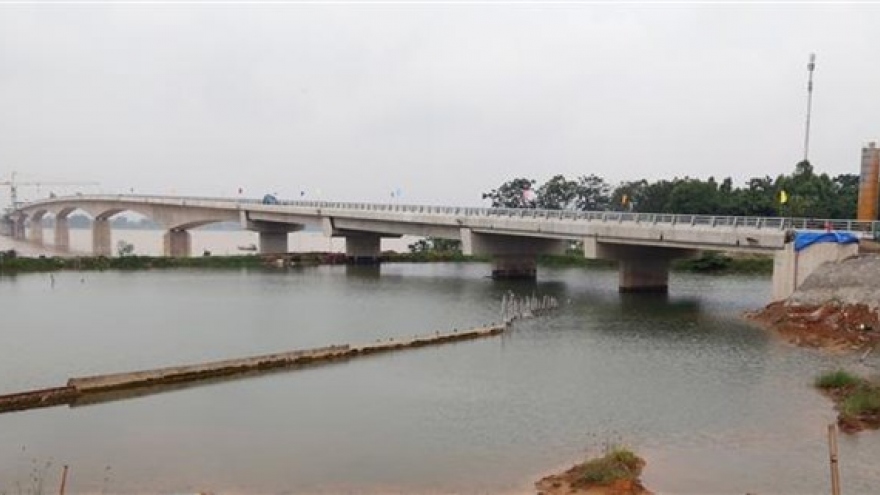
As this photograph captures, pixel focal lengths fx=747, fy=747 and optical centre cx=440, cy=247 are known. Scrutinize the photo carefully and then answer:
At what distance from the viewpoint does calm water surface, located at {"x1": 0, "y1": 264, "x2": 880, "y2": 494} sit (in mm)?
17844

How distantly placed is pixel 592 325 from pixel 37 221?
153 m

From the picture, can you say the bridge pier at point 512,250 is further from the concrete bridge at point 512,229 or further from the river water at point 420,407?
the river water at point 420,407

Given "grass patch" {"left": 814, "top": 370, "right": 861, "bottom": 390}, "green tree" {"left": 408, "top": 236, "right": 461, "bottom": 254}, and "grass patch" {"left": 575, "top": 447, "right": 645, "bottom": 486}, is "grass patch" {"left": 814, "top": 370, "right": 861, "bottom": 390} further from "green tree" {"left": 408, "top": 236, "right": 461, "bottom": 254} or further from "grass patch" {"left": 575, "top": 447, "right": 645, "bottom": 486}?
"green tree" {"left": 408, "top": 236, "right": 461, "bottom": 254}

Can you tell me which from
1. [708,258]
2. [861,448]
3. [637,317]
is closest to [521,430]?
[861,448]

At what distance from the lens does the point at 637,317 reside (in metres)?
45.0

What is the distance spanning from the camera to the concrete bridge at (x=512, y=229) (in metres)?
44.8

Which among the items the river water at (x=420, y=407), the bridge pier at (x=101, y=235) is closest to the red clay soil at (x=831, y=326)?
the river water at (x=420, y=407)

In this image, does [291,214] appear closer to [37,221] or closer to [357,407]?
[357,407]

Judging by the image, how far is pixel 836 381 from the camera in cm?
2655

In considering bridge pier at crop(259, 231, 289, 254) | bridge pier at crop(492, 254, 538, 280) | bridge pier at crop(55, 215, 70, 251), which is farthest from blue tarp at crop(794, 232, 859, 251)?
bridge pier at crop(55, 215, 70, 251)

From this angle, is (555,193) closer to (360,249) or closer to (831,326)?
(360,249)

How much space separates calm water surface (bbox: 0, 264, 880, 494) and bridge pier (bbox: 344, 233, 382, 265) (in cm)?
4116

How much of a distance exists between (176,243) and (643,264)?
67.6m

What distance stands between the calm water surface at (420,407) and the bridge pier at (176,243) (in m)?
54.3
